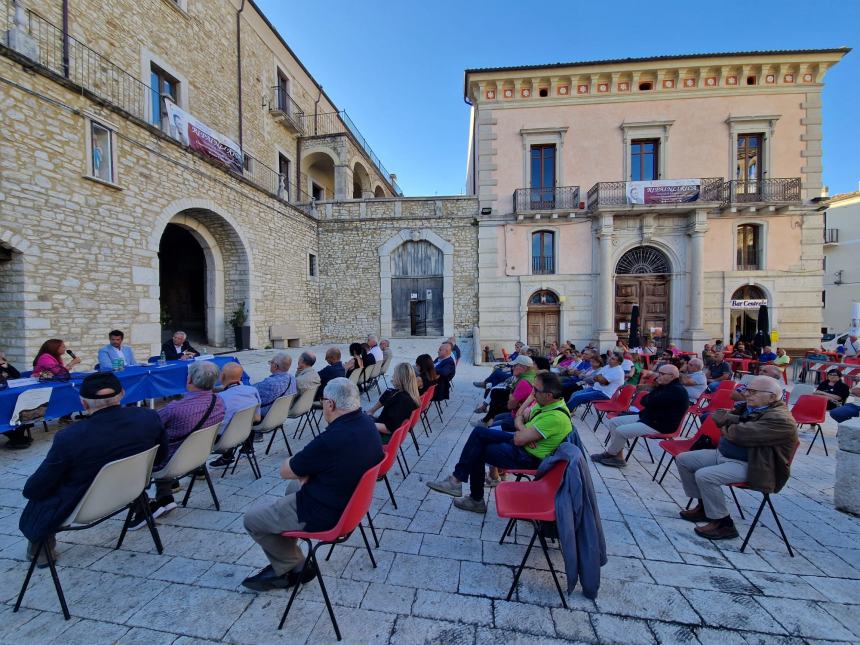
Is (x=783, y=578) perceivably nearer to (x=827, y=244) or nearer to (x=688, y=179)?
(x=688, y=179)

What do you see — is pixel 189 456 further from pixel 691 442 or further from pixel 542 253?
pixel 542 253

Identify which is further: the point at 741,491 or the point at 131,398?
the point at 131,398

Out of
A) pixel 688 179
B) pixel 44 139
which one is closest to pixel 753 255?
pixel 688 179

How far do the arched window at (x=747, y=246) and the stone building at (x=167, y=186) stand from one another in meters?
9.93

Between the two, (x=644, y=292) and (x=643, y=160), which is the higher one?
(x=643, y=160)

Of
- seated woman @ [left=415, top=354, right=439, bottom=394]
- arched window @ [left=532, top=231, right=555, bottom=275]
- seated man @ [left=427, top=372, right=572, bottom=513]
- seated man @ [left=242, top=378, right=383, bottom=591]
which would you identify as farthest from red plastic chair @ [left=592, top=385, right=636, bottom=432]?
arched window @ [left=532, top=231, right=555, bottom=275]

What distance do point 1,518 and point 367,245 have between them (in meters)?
13.2

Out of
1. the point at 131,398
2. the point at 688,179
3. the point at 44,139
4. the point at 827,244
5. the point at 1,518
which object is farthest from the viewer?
the point at 827,244

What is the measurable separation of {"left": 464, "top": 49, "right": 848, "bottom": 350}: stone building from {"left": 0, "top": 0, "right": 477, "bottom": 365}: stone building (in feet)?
7.81

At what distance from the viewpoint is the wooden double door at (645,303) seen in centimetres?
1401

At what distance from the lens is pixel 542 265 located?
568 inches

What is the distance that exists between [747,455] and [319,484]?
3.08 metres

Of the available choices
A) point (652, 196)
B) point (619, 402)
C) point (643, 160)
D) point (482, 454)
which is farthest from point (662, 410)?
point (643, 160)

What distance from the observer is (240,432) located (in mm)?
3488
